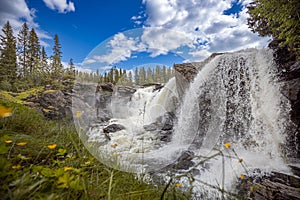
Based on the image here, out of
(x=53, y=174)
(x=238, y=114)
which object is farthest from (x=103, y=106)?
(x=238, y=114)

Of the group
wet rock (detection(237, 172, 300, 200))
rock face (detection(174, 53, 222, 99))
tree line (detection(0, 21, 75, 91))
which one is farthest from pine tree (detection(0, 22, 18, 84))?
wet rock (detection(237, 172, 300, 200))

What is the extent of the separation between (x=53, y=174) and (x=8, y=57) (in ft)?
97.2

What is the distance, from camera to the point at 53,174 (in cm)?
84

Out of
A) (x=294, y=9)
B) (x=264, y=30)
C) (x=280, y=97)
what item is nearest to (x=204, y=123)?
(x=280, y=97)

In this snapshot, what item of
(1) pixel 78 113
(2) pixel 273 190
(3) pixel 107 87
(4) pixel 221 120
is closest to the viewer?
(2) pixel 273 190

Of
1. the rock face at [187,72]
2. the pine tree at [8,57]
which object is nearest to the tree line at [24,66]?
the pine tree at [8,57]

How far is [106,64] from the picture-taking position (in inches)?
103

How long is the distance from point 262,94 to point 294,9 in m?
2.13

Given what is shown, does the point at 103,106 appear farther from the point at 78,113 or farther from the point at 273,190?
the point at 273,190

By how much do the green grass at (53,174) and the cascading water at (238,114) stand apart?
7.60 ft

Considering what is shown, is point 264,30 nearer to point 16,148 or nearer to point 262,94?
point 262,94

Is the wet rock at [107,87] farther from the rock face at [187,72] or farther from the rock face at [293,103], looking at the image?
the rock face at [293,103]

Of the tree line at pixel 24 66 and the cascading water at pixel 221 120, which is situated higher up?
the tree line at pixel 24 66

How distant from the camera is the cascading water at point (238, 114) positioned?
3.75m
